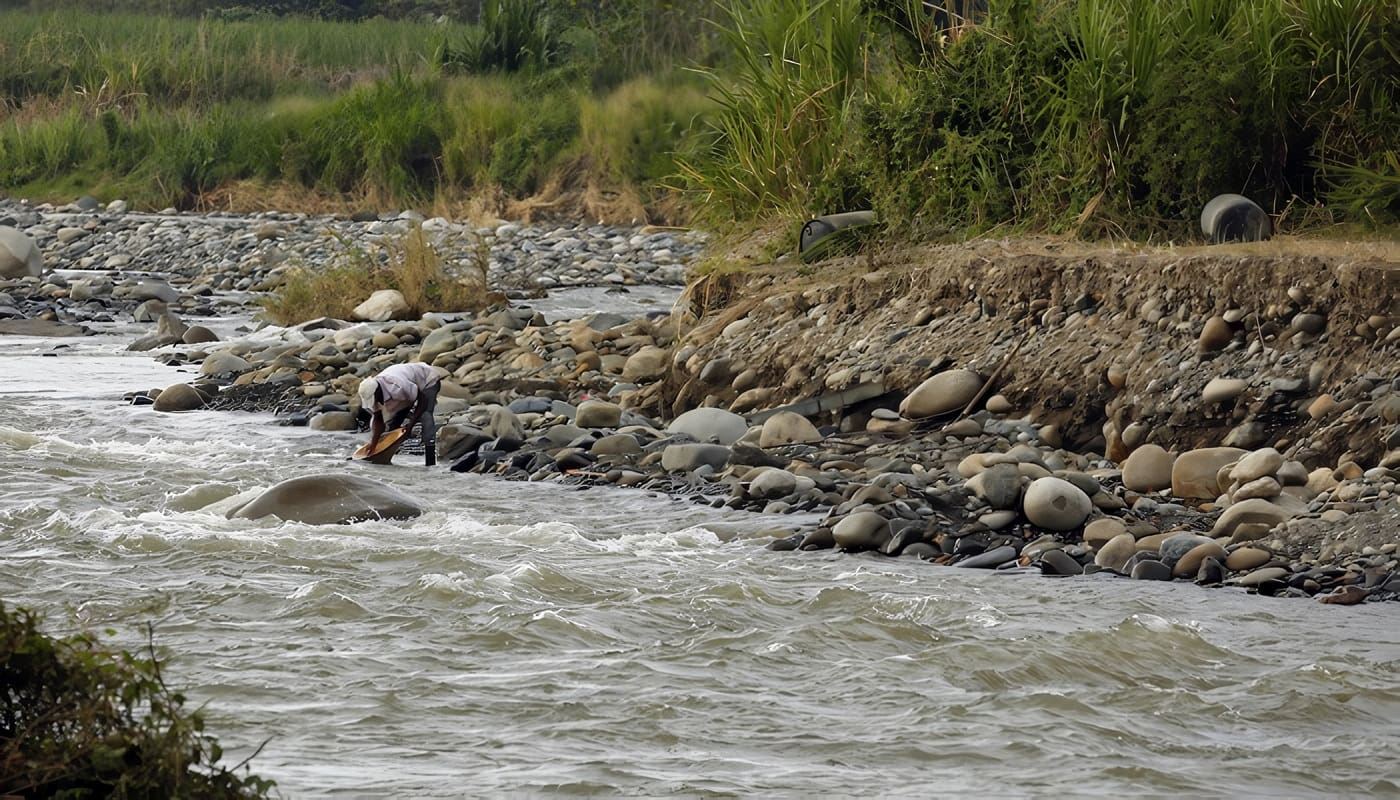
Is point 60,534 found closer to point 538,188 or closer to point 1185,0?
point 1185,0

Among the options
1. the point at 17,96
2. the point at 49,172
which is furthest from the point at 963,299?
the point at 17,96

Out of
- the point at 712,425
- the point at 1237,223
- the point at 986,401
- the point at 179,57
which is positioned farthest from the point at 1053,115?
the point at 179,57

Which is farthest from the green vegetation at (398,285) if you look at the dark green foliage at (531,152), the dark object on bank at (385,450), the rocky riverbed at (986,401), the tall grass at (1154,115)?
the dark green foliage at (531,152)

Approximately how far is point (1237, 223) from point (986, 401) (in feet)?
5.79

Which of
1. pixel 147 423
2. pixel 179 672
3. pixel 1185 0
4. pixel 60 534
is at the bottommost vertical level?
pixel 147 423

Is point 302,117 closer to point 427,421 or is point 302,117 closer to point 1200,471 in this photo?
point 427,421

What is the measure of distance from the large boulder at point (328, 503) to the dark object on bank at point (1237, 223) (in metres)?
4.68

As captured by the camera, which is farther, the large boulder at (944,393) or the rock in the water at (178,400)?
the rock in the water at (178,400)

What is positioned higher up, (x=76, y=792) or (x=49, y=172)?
(x=76, y=792)

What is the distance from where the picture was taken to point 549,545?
702 centimetres

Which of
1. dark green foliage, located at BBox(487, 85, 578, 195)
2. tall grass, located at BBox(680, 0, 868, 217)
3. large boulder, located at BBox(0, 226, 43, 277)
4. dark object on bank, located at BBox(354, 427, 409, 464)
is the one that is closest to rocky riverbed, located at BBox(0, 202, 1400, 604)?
dark object on bank, located at BBox(354, 427, 409, 464)

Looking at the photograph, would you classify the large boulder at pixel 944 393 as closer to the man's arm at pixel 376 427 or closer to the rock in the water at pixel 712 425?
the rock in the water at pixel 712 425

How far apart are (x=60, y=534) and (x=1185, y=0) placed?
23.5 feet

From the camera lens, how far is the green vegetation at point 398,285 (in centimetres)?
1528
